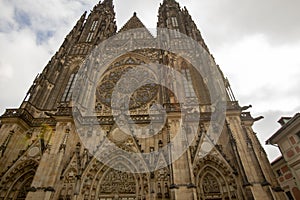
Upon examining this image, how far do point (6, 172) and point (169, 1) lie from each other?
23.4 metres

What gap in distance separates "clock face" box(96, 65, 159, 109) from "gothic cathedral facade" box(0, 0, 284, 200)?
3.0 inches

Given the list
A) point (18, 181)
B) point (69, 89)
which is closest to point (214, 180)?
point (18, 181)

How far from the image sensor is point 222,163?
32.5 feet

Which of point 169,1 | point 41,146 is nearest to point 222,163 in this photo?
point 41,146

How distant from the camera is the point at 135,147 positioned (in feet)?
Answer: 35.2

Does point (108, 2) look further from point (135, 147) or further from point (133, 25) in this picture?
point (135, 147)

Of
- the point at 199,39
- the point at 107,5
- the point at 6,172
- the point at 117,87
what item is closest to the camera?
the point at 6,172

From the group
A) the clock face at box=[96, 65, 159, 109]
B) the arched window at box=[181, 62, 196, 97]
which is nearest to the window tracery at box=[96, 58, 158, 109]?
the clock face at box=[96, 65, 159, 109]

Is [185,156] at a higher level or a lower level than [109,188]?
higher

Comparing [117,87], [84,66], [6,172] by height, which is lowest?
[6,172]

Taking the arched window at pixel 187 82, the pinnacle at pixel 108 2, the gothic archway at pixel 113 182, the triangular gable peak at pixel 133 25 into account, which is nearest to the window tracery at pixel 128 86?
the arched window at pixel 187 82

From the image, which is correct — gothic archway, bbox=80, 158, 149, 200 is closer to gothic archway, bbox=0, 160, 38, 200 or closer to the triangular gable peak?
gothic archway, bbox=0, 160, 38, 200

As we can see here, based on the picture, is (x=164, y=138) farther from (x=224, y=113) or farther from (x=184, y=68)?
(x=184, y=68)

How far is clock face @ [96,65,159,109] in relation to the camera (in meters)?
14.2
